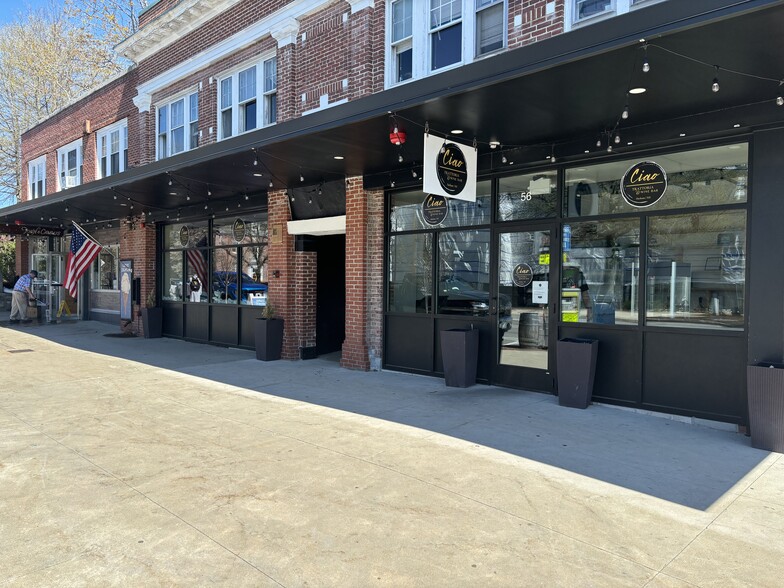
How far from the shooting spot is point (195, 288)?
14.1 meters

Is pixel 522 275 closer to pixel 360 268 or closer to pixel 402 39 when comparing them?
pixel 360 268

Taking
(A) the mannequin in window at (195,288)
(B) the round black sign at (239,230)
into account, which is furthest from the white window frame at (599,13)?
(A) the mannequin in window at (195,288)

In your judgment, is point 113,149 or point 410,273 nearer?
point 410,273

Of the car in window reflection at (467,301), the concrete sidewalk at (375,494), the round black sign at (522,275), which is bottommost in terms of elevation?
the concrete sidewalk at (375,494)

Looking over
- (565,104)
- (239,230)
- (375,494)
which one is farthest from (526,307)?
(239,230)

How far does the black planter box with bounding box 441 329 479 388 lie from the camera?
8078mm

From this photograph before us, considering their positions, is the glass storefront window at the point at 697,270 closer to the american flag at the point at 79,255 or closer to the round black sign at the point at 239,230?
the round black sign at the point at 239,230

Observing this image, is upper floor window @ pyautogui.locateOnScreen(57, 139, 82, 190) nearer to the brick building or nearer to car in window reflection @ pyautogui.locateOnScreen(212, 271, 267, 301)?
the brick building

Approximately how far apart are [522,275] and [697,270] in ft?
7.36

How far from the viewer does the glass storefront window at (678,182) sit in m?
6.24

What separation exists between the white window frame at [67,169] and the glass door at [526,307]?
16.6 m

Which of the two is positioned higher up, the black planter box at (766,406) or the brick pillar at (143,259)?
the brick pillar at (143,259)

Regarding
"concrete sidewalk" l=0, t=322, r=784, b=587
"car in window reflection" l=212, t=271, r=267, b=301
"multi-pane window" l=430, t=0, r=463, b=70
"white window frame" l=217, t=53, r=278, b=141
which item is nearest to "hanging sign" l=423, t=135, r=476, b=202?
"multi-pane window" l=430, t=0, r=463, b=70

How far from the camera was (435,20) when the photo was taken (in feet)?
29.2
